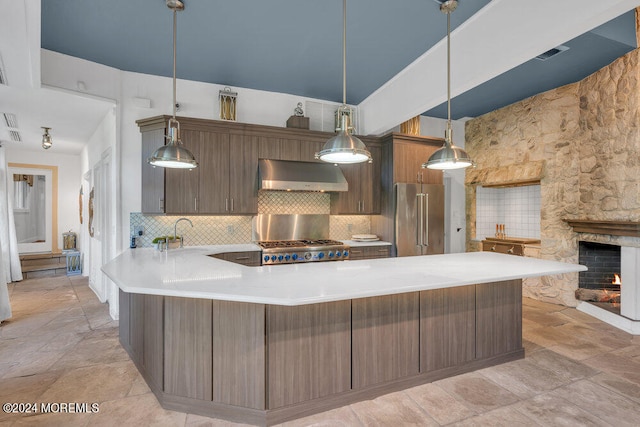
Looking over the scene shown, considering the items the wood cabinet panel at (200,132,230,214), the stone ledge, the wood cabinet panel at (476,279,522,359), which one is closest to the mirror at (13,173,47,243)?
the wood cabinet panel at (200,132,230,214)

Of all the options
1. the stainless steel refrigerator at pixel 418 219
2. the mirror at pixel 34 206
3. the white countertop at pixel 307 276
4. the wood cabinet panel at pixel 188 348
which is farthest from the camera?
the mirror at pixel 34 206

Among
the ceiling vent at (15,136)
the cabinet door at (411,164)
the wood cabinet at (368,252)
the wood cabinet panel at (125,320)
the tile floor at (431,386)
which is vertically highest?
the ceiling vent at (15,136)

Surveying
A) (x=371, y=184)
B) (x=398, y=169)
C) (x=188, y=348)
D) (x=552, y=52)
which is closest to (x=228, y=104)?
(x=371, y=184)

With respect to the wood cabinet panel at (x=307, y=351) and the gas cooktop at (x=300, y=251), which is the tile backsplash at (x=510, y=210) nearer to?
the gas cooktop at (x=300, y=251)

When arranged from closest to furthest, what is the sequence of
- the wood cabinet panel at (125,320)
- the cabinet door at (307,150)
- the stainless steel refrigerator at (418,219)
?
the wood cabinet panel at (125,320) → the cabinet door at (307,150) → the stainless steel refrigerator at (418,219)

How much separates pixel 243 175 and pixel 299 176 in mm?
763

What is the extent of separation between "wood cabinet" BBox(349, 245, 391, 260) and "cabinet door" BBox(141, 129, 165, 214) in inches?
101

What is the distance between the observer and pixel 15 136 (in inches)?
220

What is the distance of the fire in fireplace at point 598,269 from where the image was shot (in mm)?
4270

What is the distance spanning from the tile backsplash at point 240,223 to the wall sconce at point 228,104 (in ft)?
3.80

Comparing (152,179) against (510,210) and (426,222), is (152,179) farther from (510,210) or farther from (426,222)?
(510,210)

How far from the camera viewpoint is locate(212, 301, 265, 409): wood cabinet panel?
6.40ft

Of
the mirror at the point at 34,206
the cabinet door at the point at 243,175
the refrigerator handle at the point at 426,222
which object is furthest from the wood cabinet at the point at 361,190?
the mirror at the point at 34,206

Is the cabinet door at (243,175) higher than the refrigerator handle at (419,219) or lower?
higher
